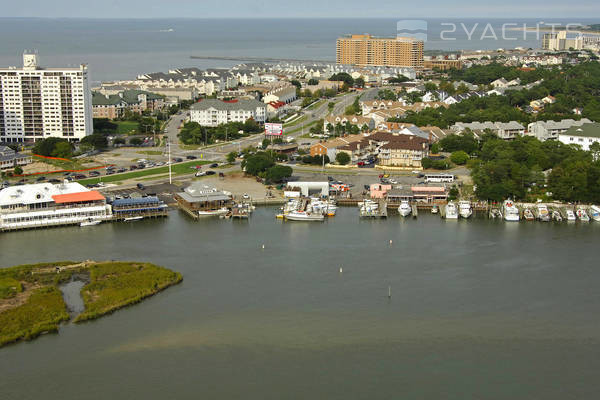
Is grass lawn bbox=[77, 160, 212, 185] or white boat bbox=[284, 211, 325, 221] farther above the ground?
grass lawn bbox=[77, 160, 212, 185]

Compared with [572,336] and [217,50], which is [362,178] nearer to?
[572,336]

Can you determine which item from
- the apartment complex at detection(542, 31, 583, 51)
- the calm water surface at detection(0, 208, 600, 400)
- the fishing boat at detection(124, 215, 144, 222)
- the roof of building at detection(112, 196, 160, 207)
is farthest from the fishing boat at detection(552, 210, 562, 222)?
the apartment complex at detection(542, 31, 583, 51)

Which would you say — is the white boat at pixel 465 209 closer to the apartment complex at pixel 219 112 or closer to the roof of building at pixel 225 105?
the apartment complex at pixel 219 112

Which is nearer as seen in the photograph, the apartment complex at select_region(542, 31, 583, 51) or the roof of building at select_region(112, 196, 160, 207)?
the roof of building at select_region(112, 196, 160, 207)

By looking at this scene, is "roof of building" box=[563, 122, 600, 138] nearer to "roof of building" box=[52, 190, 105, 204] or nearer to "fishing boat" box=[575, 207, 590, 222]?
"fishing boat" box=[575, 207, 590, 222]

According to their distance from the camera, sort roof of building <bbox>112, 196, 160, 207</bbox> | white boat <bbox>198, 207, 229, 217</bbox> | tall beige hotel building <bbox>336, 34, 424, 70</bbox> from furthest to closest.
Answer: tall beige hotel building <bbox>336, 34, 424, 70</bbox> < white boat <bbox>198, 207, 229, 217</bbox> < roof of building <bbox>112, 196, 160, 207</bbox>

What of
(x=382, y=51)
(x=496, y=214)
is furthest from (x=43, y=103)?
→ (x=382, y=51)
